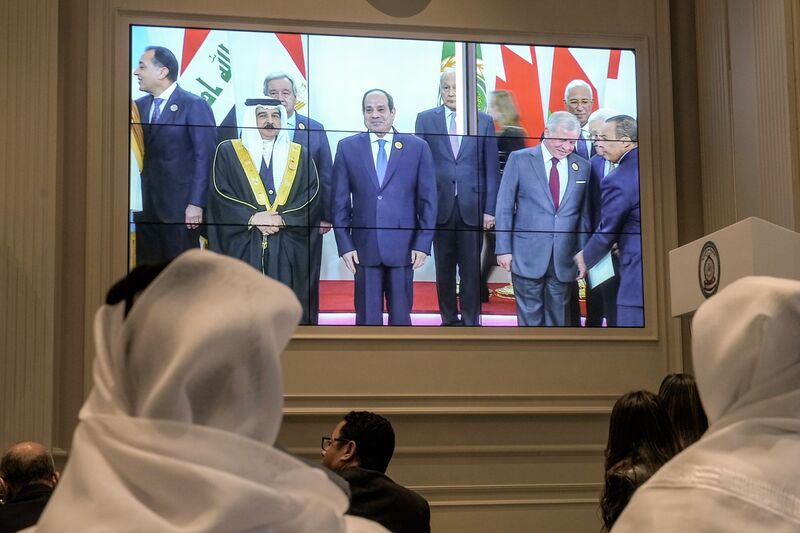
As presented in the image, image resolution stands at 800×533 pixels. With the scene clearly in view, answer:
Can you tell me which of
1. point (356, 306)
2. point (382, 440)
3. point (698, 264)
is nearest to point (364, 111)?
point (356, 306)

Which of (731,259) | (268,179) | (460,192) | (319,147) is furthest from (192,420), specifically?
(460,192)

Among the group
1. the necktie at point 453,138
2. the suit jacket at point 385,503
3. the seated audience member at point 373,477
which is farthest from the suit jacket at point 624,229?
the suit jacket at point 385,503

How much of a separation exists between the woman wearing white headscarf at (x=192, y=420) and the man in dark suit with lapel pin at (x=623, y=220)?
23.7 feet

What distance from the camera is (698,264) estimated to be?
6.11 meters

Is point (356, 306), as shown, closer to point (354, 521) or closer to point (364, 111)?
point (364, 111)

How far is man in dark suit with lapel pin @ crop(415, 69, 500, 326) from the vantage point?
844 cm

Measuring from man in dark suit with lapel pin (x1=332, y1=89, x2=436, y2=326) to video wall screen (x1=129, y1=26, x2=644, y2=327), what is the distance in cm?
1

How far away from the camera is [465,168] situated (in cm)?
859

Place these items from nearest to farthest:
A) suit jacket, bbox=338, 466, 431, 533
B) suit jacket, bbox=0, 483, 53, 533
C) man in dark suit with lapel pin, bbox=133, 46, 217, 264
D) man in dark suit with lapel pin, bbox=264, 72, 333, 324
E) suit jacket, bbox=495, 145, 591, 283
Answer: suit jacket, bbox=0, 483, 53, 533 < suit jacket, bbox=338, 466, 431, 533 < man in dark suit with lapel pin, bbox=133, 46, 217, 264 < man in dark suit with lapel pin, bbox=264, 72, 333, 324 < suit jacket, bbox=495, 145, 591, 283

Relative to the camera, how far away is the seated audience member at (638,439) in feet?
11.6

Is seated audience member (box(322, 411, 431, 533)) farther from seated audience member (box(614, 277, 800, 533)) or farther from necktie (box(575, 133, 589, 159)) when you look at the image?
necktie (box(575, 133, 589, 159))

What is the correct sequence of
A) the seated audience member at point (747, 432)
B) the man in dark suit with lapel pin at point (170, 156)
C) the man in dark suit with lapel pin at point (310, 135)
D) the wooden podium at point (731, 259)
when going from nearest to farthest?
the seated audience member at point (747, 432)
the wooden podium at point (731, 259)
the man in dark suit with lapel pin at point (170, 156)
the man in dark suit with lapel pin at point (310, 135)

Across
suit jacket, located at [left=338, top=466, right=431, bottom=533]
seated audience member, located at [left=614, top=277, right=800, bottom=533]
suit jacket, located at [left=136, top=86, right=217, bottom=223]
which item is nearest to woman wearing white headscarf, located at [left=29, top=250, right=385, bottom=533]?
seated audience member, located at [left=614, top=277, right=800, bottom=533]

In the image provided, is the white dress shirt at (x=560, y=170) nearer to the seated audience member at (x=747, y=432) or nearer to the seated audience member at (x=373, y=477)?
the seated audience member at (x=373, y=477)
